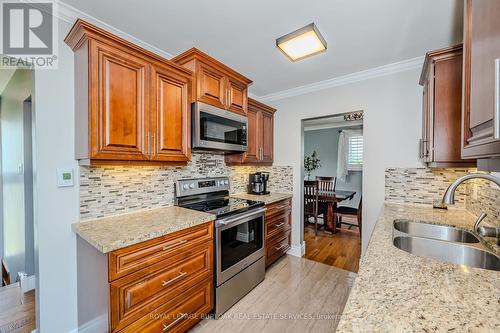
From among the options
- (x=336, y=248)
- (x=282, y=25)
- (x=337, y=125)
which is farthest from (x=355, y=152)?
(x=282, y=25)

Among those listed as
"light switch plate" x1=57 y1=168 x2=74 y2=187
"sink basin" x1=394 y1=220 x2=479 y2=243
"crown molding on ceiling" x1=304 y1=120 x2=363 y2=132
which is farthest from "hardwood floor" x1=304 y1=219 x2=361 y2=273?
"light switch plate" x1=57 y1=168 x2=74 y2=187

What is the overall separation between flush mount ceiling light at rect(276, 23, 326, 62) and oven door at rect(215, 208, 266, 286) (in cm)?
158

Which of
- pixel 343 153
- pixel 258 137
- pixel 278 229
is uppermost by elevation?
pixel 258 137

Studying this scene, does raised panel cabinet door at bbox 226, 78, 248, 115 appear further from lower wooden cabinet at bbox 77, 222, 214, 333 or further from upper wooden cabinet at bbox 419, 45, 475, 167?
upper wooden cabinet at bbox 419, 45, 475, 167

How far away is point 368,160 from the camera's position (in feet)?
8.39

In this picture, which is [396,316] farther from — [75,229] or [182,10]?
[182,10]

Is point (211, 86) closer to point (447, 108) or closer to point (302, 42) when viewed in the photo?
point (302, 42)

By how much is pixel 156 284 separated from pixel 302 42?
7.09 ft

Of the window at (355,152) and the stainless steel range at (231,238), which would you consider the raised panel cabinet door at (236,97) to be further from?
the window at (355,152)

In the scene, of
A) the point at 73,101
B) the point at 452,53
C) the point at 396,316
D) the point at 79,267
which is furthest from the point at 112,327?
the point at 452,53

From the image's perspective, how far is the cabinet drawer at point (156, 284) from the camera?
4.06ft

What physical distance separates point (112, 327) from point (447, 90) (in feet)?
8.75

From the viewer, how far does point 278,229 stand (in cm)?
285

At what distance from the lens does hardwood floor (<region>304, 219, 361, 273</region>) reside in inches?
114
